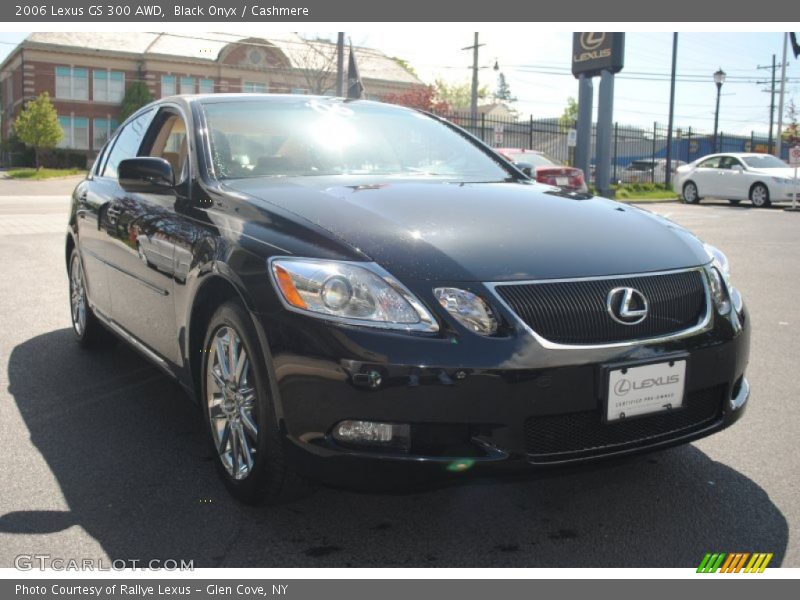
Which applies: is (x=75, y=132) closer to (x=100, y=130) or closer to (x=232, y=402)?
(x=100, y=130)

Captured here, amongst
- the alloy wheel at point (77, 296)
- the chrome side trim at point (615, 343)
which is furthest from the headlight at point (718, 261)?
the alloy wheel at point (77, 296)

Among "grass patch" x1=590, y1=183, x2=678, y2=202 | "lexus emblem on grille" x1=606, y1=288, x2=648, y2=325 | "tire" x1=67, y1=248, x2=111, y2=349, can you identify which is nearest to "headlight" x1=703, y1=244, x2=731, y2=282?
"lexus emblem on grille" x1=606, y1=288, x2=648, y2=325

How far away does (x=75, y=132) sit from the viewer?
51688 millimetres

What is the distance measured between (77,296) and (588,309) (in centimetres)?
403

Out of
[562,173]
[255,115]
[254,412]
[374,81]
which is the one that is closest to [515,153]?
[562,173]

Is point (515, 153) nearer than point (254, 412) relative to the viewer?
No

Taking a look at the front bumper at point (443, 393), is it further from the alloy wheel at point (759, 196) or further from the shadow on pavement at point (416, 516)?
the alloy wheel at point (759, 196)

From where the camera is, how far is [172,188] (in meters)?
3.92

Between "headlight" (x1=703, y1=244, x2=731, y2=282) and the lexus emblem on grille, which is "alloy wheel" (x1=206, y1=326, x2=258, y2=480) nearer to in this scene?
the lexus emblem on grille

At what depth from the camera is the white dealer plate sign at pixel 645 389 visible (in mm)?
2775

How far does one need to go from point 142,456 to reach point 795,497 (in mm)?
2662

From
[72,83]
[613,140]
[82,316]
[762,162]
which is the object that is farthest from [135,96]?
[82,316]

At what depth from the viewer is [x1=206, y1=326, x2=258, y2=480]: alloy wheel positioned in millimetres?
3111
